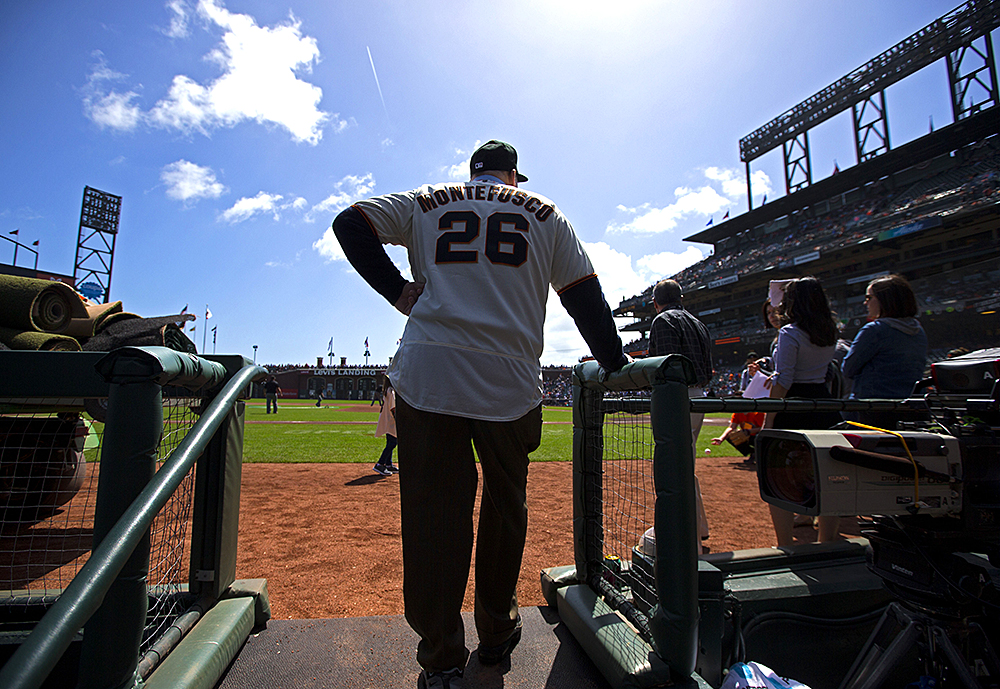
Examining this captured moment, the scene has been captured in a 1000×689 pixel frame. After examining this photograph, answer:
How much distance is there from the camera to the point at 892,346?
2.78 metres

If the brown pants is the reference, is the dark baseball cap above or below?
above

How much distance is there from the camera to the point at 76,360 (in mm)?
1647

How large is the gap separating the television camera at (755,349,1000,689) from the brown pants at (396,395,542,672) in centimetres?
86

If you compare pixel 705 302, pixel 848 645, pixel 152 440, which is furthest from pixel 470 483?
pixel 705 302

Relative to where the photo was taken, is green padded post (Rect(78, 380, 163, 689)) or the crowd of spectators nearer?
green padded post (Rect(78, 380, 163, 689))

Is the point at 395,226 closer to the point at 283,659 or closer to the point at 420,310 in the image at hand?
the point at 420,310

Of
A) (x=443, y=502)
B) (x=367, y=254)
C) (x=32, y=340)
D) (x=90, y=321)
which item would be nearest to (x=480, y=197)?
(x=367, y=254)

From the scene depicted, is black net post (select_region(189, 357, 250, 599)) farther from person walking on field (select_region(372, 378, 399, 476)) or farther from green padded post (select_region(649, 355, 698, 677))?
person walking on field (select_region(372, 378, 399, 476))

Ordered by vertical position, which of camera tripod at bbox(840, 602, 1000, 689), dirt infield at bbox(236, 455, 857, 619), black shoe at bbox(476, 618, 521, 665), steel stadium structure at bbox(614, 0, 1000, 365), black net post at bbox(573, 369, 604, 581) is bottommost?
dirt infield at bbox(236, 455, 857, 619)

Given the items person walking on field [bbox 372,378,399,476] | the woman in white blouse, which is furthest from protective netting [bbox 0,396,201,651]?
the woman in white blouse

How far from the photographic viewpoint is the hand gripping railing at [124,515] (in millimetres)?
795

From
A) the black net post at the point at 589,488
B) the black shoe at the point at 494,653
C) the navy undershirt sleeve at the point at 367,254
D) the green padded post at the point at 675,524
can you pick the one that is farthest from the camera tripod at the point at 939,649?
the navy undershirt sleeve at the point at 367,254

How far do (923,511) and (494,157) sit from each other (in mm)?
1793

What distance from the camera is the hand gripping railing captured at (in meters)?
0.80
